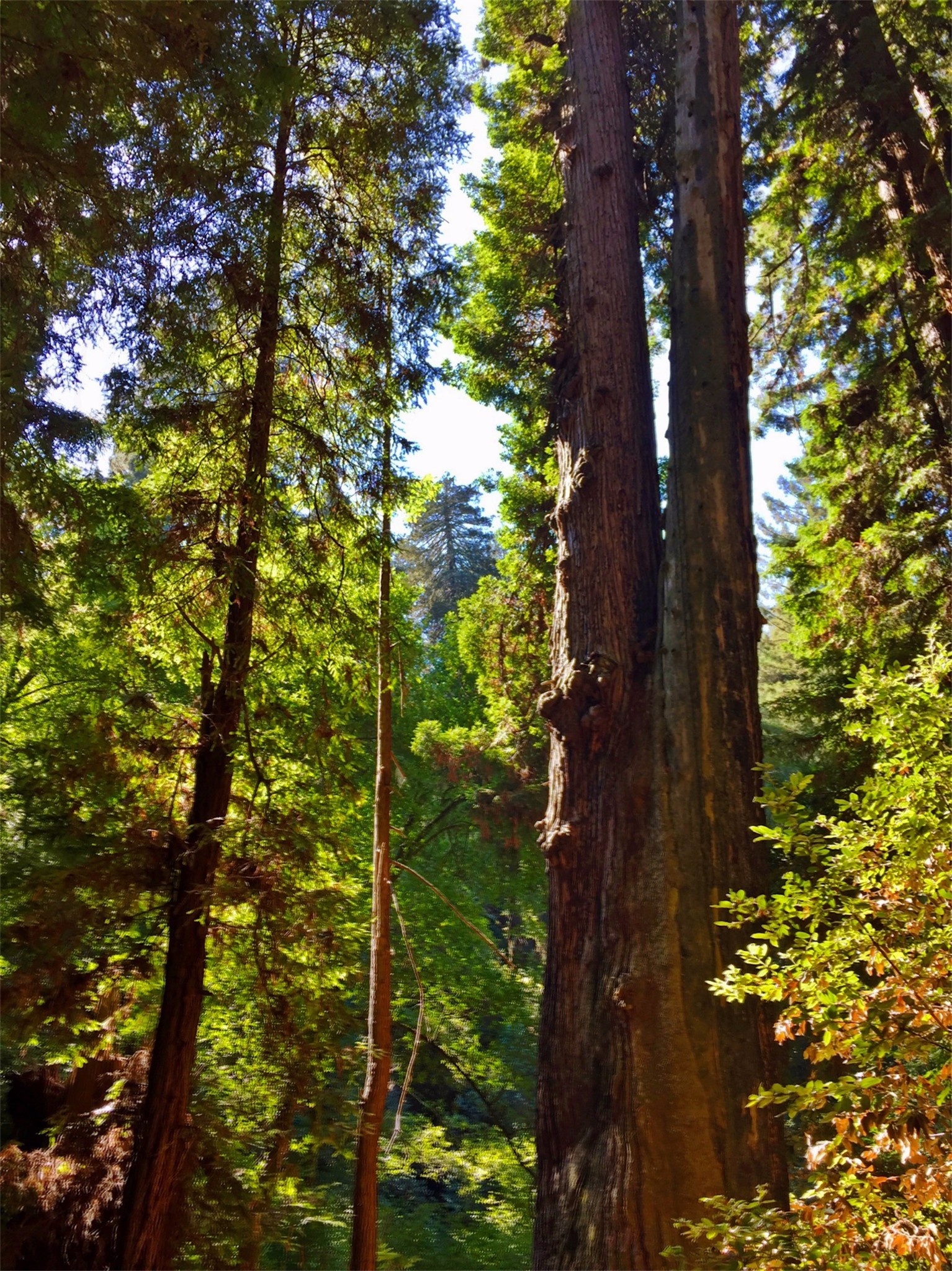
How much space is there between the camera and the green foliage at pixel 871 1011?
236cm

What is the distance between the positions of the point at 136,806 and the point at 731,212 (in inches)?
162

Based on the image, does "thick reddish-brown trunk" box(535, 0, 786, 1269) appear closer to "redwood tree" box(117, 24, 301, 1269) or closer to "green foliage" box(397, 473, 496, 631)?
"redwood tree" box(117, 24, 301, 1269)

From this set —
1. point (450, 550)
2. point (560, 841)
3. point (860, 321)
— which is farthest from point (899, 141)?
point (450, 550)

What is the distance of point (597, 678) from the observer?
4035 mm

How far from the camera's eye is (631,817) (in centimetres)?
376

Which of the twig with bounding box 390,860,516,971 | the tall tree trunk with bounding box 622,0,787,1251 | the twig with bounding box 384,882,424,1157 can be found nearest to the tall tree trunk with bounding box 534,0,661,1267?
the tall tree trunk with bounding box 622,0,787,1251

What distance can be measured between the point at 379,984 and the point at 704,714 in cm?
275

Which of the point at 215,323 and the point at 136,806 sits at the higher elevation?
the point at 215,323

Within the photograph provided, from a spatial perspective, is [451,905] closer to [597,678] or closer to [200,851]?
[200,851]

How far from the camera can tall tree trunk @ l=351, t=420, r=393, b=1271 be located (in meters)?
4.84

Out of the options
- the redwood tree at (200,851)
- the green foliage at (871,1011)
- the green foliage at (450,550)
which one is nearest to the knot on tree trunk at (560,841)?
the green foliage at (871,1011)

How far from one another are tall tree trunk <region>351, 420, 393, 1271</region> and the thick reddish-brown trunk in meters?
1.18

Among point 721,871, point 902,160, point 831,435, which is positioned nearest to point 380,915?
point 721,871

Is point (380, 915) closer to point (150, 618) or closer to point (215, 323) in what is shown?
point (150, 618)
